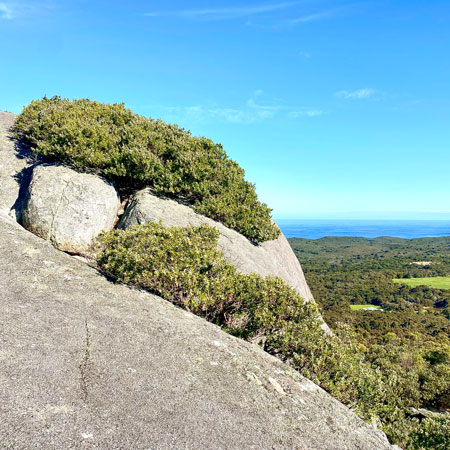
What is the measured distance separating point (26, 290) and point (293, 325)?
746 cm

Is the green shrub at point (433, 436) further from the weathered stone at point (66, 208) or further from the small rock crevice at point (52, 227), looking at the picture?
the small rock crevice at point (52, 227)

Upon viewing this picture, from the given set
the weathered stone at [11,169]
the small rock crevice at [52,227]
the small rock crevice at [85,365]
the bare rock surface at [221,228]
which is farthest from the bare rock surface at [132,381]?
the weathered stone at [11,169]

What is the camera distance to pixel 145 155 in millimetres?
13672

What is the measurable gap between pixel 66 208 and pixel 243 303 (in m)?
7.87

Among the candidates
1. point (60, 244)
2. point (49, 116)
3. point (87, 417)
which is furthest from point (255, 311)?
point (49, 116)

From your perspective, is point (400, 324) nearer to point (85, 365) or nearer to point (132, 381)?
point (132, 381)

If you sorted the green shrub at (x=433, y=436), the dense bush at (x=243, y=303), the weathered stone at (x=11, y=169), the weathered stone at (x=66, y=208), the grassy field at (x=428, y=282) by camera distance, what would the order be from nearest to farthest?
the dense bush at (x=243, y=303), the green shrub at (x=433, y=436), the weathered stone at (x=66, y=208), the weathered stone at (x=11, y=169), the grassy field at (x=428, y=282)

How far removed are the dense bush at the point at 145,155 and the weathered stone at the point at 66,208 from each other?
42.5 inches

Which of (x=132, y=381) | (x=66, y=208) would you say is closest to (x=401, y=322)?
(x=66, y=208)

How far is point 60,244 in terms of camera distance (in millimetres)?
10625

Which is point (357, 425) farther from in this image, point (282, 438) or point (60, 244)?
point (60, 244)

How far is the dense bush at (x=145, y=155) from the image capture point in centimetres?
1268

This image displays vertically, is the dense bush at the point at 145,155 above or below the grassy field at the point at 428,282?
above

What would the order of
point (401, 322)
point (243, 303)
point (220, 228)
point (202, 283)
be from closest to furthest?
point (202, 283) → point (243, 303) → point (220, 228) → point (401, 322)
